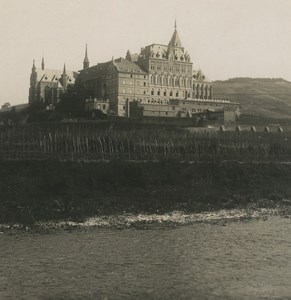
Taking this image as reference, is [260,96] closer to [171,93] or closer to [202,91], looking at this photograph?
[202,91]

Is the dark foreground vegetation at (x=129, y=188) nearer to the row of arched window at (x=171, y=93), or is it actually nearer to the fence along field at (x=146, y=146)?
the fence along field at (x=146, y=146)

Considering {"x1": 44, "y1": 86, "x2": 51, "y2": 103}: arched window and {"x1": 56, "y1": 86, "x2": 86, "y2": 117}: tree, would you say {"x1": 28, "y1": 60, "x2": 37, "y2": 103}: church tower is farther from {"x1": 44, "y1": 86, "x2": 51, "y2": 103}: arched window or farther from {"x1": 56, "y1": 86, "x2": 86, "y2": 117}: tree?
{"x1": 56, "y1": 86, "x2": 86, "y2": 117}: tree

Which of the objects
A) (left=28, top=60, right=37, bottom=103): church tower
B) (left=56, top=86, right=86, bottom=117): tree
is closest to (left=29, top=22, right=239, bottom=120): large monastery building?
(left=56, top=86, right=86, bottom=117): tree

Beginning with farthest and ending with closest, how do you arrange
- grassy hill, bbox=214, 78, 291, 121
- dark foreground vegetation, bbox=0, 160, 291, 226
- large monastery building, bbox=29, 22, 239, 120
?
grassy hill, bbox=214, 78, 291, 121, large monastery building, bbox=29, 22, 239, 120, dark foreground vegetation, bbox=0, 160, 291, 226

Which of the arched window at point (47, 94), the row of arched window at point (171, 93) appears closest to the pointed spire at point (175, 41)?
the row of arched window at point (171, 93)

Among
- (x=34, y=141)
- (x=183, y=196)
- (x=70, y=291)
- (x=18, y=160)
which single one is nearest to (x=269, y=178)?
(x=183, y=196)

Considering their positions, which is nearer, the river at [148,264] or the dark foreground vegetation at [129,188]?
the river at [148,264]

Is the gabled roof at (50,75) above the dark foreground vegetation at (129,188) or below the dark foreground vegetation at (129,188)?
above
